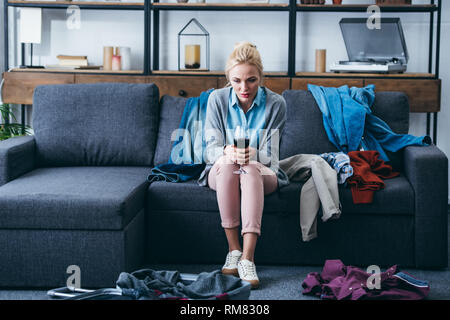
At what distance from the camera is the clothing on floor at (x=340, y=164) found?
2.62 meters

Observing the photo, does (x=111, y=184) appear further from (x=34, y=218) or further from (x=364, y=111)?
(x=364, y=111)

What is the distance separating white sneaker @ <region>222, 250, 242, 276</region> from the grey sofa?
18 cm

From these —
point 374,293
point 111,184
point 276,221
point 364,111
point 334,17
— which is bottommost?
point 374,293

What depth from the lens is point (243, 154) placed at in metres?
2.49

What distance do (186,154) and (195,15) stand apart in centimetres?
143

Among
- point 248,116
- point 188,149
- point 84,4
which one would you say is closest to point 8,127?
point 84,4

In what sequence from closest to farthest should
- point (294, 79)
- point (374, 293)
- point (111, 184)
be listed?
point (374, 293) → point (111, 184) → point (294, 79)

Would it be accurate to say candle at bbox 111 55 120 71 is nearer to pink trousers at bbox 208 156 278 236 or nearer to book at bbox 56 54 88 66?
book at bbox 56 54 88 66

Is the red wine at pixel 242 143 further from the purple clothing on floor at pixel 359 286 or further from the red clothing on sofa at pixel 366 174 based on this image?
the purple clothing on floor at pixel 359 286

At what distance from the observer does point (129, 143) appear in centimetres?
310

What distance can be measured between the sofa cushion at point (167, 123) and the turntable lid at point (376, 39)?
4.32ft

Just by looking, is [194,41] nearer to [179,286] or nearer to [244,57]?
[244,57]

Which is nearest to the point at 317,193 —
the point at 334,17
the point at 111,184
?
the point at 111,184

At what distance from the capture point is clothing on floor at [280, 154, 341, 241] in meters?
2.53
